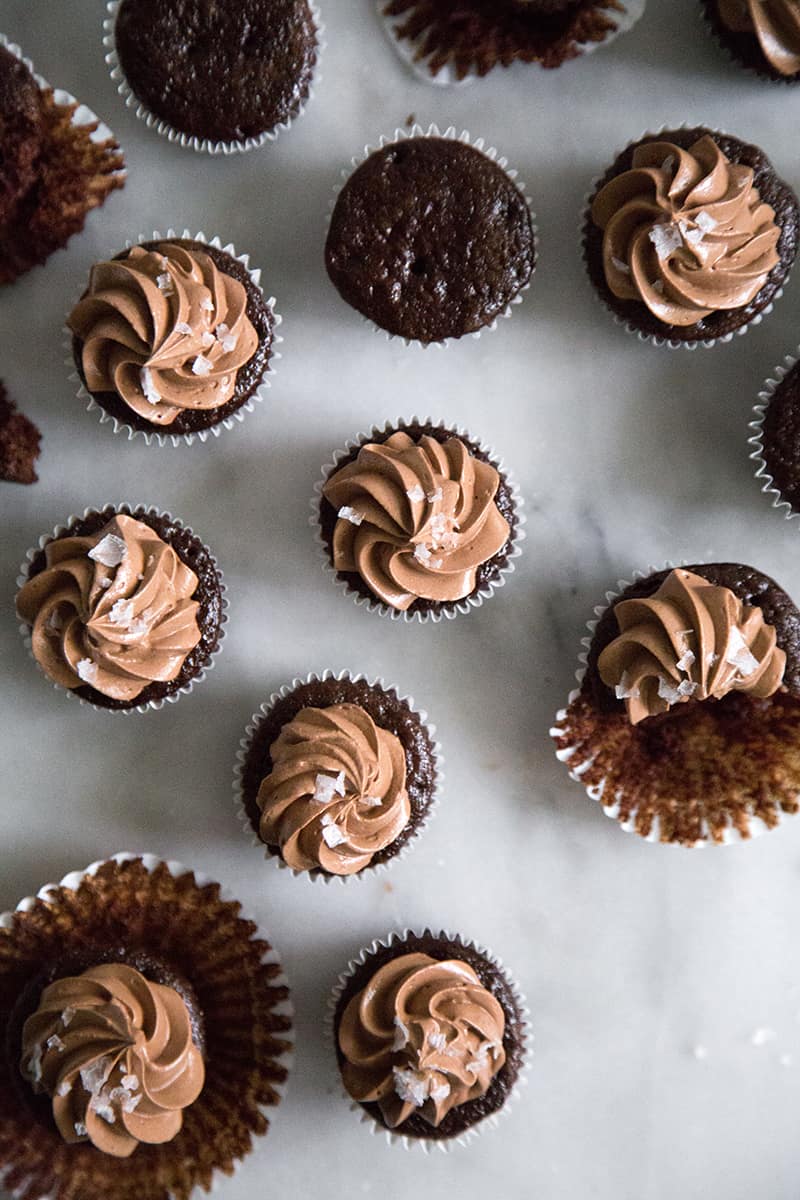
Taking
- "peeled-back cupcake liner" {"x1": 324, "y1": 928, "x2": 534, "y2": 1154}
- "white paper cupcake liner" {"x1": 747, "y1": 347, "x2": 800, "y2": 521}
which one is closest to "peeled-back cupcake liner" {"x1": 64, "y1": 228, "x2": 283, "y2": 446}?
"white paper cupcake liner" {"x1": 747, "y1": 347, "x2": 800, "y2": 521}

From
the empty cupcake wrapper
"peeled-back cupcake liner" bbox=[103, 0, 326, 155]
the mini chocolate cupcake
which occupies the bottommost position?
the empty cupcake wrapper

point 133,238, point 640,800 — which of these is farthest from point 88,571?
point 640,800

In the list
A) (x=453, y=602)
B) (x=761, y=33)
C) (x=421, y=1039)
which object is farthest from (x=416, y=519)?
(x=761, y=33)

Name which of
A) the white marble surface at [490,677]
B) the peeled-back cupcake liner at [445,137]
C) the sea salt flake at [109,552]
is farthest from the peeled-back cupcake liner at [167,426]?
the sea salt flake at [109,552]

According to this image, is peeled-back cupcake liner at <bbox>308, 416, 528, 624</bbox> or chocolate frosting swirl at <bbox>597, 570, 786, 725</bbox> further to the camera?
peeled-back cupcake liner at <bbox>308, 416, 528, 624</bbox>

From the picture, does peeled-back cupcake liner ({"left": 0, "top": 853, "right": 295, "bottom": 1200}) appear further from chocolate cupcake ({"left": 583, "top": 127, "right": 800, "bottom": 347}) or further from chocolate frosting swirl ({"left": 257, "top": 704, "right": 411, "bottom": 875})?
chocolate cupcake ({"left": 583, "top": 127, "right": 800, "bottom": 347})

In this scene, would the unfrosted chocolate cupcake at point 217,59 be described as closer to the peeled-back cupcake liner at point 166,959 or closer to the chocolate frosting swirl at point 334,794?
the chocolate frosting swirl at point 334,794

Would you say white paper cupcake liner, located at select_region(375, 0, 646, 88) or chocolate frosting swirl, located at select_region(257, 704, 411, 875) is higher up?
white paper cupcake liner, located at select_region(375, 0, 646, 88)
